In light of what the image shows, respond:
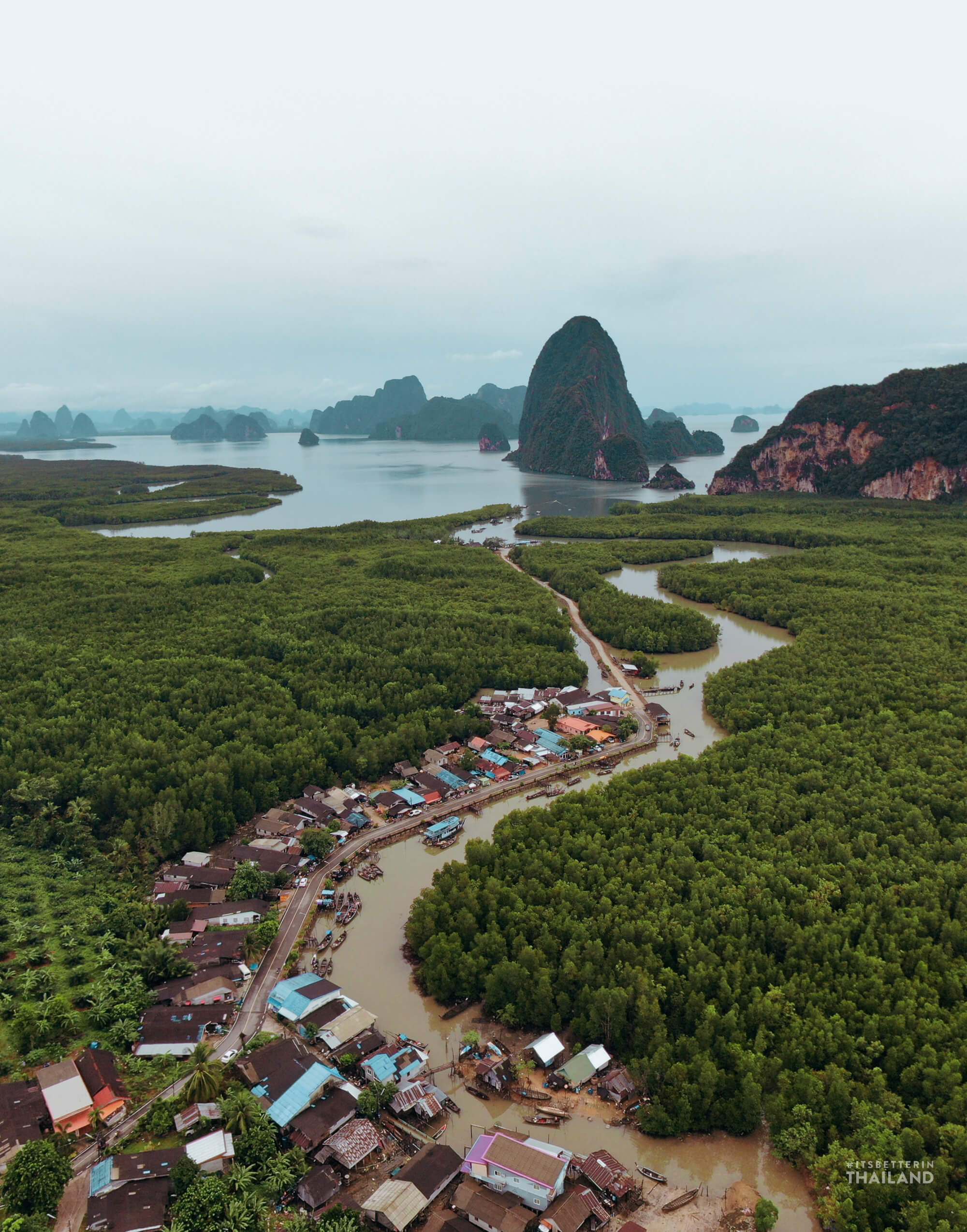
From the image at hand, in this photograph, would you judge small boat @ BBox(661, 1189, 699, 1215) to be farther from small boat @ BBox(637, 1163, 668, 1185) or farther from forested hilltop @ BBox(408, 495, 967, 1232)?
forested hilltop @ BBox(408, 495, 967, 1232)

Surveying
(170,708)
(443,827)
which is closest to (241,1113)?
(443,827)

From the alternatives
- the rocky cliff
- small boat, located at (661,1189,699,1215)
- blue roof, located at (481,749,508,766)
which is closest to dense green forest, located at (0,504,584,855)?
blue roof, located at (481,749,508,766)

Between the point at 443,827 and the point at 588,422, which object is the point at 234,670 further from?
the point at 588,422

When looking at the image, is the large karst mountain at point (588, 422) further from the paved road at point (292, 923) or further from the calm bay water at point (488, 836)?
the paved road at point (292, 923)

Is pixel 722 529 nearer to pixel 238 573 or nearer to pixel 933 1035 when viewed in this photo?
pixel 238 573

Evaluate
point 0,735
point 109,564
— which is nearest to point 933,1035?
point 0,735
